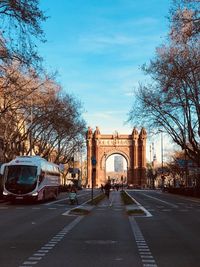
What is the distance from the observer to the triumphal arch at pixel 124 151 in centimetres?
14425

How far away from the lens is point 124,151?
479 feet

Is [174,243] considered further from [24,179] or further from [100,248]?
[24,179]

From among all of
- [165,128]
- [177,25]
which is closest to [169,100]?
[165,128]

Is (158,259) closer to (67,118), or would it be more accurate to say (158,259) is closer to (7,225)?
(7,225)

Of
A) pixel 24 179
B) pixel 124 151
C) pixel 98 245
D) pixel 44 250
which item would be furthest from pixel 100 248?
pixel 124 151

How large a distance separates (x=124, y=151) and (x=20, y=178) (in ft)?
363

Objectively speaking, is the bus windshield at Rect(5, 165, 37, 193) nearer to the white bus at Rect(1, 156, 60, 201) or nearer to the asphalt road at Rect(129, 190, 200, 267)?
the white bus at Rect(1, 156, 60, 201)

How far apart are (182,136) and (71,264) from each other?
49310 mm

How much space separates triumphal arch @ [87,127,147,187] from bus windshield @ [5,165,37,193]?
4214 inches

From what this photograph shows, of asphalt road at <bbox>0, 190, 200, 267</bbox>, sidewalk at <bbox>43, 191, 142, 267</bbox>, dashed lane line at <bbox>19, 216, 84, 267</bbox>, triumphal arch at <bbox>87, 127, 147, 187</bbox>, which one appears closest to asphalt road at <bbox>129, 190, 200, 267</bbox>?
asphalt road at <bbox>0, 190, 200, 267</bbox>

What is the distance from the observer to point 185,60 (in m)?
42.3

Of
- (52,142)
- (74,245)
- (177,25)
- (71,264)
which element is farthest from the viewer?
(52,142)

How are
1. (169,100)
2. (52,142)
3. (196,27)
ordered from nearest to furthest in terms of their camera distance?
(196,27) < (169,100) < (52,142)

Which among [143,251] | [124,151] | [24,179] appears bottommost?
[143,251]
